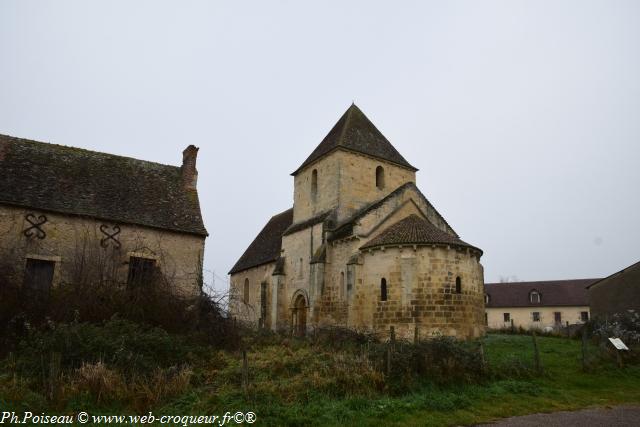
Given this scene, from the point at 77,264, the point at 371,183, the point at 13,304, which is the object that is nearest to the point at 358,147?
the point at 371,183

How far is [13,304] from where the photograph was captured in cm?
1341

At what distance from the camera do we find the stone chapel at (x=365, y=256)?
20.4 meters

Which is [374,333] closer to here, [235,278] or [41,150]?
[41,150]

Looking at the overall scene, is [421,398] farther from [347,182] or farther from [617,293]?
[617,293]

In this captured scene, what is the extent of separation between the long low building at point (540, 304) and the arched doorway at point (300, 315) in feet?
98.3

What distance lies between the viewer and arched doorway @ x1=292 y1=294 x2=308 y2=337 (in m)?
24.9

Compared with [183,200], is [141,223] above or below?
below

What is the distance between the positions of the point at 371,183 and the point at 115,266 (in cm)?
1389

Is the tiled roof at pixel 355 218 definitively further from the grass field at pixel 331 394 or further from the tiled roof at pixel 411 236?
the grass field at pixel 331 394

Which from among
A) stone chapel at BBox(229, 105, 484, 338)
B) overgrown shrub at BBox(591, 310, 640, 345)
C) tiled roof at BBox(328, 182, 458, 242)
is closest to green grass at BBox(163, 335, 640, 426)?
overgrown shrub at BBox(591, 310, 640, 345)

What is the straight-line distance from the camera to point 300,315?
25.5 meters

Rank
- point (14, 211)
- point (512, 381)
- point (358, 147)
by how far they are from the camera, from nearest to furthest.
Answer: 1. point (512, 381)
2. point (14, 211)
3. point (358, 147)

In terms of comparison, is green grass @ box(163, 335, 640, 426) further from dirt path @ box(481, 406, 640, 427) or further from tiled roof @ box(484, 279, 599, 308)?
tiled roof @ box(484, 279, 599, 308)

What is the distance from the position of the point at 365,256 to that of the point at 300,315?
5.84 metres
